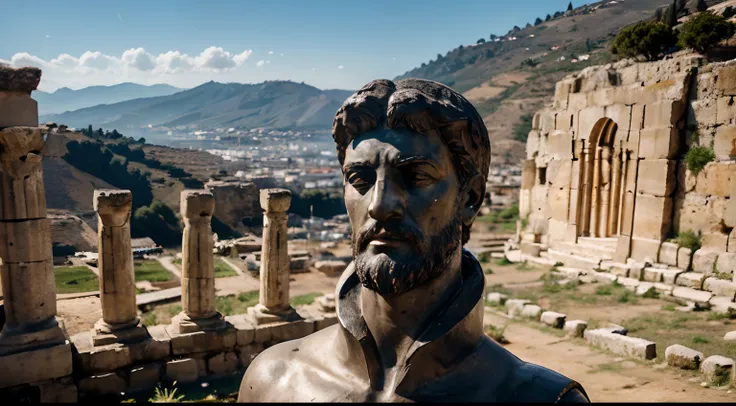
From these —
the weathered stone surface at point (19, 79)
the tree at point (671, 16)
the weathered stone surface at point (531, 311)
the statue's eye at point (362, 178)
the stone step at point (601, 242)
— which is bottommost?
the weathered stone surface at point (531, 311)

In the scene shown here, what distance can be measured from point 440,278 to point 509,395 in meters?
0.48

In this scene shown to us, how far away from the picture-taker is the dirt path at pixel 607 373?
7.96 m

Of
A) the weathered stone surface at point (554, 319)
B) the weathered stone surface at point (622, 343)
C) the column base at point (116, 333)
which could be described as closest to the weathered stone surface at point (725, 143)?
the weathered stone surface at point (554, 319)

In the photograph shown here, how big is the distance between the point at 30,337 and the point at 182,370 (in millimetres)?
2564

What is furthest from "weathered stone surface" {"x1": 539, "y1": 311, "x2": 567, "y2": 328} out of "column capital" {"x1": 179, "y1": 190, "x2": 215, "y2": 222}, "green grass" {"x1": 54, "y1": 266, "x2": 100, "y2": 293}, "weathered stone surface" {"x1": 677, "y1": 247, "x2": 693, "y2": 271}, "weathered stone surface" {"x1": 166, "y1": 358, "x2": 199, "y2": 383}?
"green grass" {"x1": 54, "y1": 266, "x2": 100, "y2": 293}

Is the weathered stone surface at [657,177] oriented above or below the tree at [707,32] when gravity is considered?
below

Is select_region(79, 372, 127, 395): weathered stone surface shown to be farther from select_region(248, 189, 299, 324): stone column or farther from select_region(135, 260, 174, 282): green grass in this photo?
select_region(135, 260, 174, 282): green grass

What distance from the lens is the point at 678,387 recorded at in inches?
325

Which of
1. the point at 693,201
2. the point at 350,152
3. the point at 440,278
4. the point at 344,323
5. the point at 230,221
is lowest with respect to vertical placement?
the point at 230,221

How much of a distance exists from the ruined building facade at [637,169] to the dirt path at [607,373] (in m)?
5.75

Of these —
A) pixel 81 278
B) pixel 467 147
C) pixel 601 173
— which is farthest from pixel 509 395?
pixel 601 173

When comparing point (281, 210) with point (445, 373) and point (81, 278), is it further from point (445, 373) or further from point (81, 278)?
point (445, 373)

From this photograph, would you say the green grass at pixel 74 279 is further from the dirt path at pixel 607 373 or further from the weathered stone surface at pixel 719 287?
the weathered stone surface at pixel 719 287

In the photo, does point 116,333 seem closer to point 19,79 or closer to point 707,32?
point 19,79
